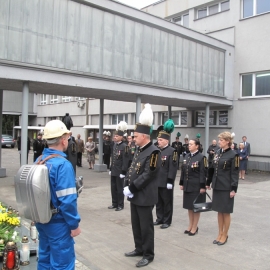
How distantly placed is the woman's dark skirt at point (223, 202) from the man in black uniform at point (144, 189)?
1.47 meters

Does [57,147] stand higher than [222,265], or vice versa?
[57,147]

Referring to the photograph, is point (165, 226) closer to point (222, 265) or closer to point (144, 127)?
point (222, 265)

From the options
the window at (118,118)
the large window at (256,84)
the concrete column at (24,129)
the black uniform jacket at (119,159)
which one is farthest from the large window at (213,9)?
the black uniform jacket at (119,159)

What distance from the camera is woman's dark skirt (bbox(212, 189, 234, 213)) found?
559 cm

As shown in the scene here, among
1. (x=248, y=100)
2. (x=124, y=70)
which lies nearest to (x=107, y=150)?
(x=124, y=70)

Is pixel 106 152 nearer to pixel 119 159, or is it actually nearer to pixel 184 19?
pixel 119 159

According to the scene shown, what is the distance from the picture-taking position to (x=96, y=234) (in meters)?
6.16

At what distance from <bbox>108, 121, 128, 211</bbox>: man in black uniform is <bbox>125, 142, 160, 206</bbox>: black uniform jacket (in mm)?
3358

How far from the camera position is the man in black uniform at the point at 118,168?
27.1 feet

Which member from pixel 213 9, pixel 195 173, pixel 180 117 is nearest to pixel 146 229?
pixel 195 173

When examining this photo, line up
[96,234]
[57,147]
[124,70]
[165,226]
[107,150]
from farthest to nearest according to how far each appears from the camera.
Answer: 1. [107,150]
2. [124,70]
3. [165,226]
4. [96,234]
5. [57,147]

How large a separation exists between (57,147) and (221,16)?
64.4 feet

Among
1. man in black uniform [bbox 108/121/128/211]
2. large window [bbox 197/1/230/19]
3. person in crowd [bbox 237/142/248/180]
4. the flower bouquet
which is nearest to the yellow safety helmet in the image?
the flower bouquet

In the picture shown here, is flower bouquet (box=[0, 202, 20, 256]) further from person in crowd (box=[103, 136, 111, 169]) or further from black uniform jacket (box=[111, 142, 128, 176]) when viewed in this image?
person in crowd (box=[103, 136, 111, 169])
